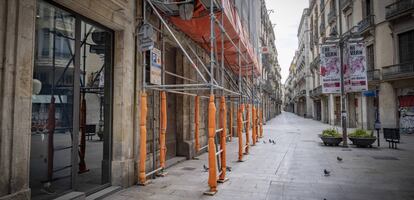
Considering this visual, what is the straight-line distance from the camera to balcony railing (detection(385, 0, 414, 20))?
1859 centimetres

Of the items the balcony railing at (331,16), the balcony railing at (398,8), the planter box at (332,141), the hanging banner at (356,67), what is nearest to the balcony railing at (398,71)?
the balcony railing at (398,8)

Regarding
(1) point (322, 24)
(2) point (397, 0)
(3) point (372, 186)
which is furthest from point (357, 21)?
(3) point (372, 186)

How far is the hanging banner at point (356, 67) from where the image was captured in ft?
40.5

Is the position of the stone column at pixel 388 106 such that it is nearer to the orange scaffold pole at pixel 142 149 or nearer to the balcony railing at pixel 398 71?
the balcony railing at pixel 398 71

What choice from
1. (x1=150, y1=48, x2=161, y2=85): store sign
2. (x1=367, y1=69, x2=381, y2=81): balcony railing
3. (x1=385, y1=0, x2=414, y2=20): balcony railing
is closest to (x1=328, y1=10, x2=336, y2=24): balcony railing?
(x1=385, y1=0, x2=414, y2=20): balcony railing

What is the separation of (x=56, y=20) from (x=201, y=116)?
6751 millimetres

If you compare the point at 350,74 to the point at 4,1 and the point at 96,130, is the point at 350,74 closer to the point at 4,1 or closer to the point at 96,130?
the point at 96,130

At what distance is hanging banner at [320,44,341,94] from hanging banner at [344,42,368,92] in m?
0.48

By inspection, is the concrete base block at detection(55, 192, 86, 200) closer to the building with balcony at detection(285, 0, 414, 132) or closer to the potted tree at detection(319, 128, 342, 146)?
the potted tree at detection(319, 128, 342, 146)

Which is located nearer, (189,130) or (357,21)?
(189,130)

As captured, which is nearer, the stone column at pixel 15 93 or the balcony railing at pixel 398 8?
the stone column at pixel 15 93

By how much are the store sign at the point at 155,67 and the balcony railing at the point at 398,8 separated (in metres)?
19.4

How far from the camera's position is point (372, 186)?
595 centimetres

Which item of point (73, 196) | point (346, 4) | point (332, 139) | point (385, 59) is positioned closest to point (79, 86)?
point (73, 196)
